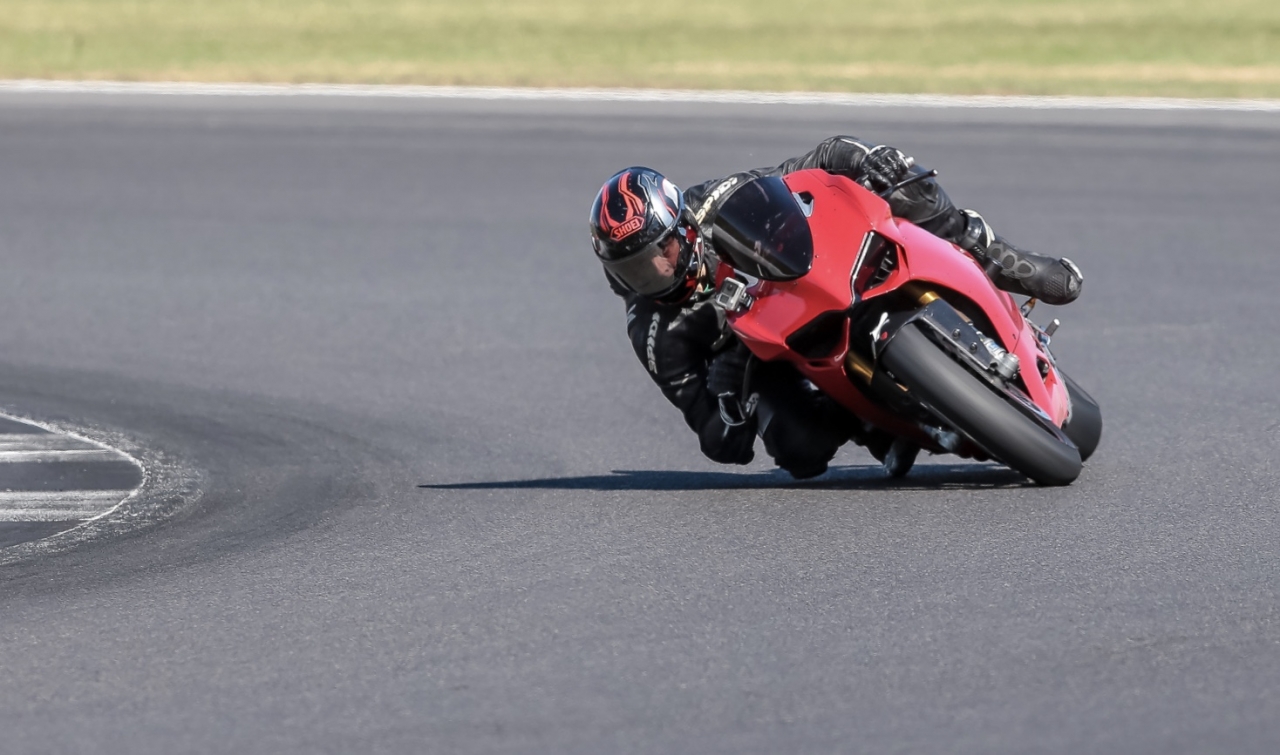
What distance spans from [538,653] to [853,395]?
2.07m

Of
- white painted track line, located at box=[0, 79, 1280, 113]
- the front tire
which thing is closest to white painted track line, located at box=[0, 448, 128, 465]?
the front tire

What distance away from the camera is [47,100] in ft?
63.9

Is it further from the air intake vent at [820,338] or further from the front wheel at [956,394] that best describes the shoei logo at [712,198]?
the front wheel at [956,394]

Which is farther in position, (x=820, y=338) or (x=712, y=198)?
(x=712, y=198)

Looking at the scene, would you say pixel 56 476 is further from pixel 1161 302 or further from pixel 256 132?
pixel 256 132

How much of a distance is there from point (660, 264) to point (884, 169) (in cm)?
87

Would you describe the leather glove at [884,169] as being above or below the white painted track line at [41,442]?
above

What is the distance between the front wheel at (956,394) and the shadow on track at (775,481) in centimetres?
59

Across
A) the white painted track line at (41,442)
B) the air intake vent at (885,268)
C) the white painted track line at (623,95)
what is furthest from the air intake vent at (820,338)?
the white painted track line at (623,95)

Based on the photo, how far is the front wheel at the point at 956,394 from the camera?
6.07m

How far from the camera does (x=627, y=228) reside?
21.3ft

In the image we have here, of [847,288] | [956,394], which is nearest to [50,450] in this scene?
[847,288]

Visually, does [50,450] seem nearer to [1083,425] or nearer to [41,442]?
[41,442]

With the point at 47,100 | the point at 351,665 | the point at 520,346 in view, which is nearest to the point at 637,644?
A: the point at 351,665
